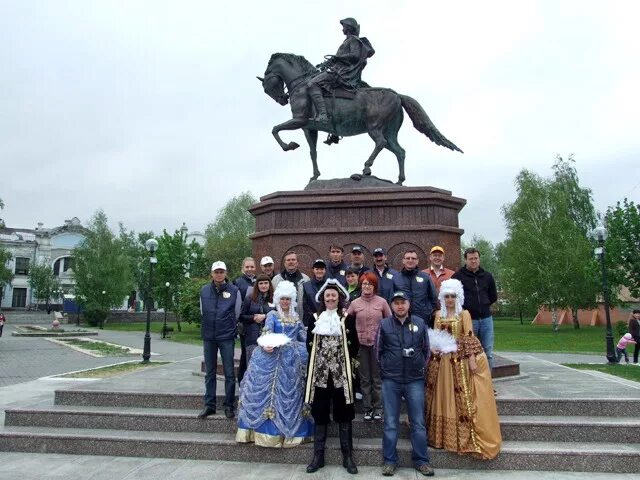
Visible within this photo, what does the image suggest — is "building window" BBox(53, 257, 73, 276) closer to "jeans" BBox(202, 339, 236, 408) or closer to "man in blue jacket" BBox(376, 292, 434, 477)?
"jeans" BBox(202, 339, 236, 408)

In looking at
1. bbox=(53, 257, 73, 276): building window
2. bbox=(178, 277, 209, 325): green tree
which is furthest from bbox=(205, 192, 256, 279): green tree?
bbox=(53, 257, 73, 276): building window

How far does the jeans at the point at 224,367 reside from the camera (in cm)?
611

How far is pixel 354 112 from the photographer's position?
9.92 meters

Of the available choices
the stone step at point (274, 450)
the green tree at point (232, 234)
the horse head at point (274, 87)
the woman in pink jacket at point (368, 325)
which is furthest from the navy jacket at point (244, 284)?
the green tree at point (232, 234)

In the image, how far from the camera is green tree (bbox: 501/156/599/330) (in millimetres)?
34281

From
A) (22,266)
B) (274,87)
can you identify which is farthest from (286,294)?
(22,266)

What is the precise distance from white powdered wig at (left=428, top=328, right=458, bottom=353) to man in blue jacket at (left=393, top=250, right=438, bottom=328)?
0.75 m

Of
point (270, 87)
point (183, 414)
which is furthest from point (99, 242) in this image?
point (183, 414)

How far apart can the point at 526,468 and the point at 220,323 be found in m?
3.77

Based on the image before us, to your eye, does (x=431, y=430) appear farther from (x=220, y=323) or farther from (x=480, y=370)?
(x=220, y=323)

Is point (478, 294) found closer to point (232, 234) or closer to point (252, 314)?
point (252, 314)

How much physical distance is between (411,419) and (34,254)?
71889 mm

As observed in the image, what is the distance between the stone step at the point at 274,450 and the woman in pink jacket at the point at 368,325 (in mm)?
500

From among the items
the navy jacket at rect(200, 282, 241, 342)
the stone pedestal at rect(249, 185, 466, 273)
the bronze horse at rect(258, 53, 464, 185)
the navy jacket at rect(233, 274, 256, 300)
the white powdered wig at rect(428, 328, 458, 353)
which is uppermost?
the bronze horse at rect(258, 53, 464, 185)
